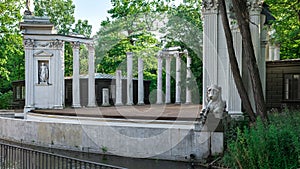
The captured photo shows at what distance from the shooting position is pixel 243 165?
25.6 ft

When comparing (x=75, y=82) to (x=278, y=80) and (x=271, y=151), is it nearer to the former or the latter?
(x=278, y=80)

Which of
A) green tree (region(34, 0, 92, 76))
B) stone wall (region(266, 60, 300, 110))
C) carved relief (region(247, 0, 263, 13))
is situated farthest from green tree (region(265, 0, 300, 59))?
green tree (region(34, 0, 92, 76))

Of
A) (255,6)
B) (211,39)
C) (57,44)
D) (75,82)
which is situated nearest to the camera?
(255,6)

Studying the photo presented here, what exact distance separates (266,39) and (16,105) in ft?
A: 76.3

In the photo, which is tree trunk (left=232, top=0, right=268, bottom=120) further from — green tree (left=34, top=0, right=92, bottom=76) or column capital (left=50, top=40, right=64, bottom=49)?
green tree (left=34, top=0, right=92, bottom=76)

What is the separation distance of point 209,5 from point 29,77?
1427cm

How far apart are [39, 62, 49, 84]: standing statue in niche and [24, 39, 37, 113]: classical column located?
52 centimetres

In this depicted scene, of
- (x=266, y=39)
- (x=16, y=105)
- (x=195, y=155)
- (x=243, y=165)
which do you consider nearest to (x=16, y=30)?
(x=16, y=105)

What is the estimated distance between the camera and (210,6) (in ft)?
47.4

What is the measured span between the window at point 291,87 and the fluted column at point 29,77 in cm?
1567

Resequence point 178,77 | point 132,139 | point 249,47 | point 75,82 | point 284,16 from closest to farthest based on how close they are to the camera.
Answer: point 249,47 < point 132,139 < point 284,16 < point 75,82 < point 178,77

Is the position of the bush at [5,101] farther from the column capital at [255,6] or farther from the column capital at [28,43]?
the column capital at [255,6]

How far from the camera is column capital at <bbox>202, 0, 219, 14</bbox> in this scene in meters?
14.4

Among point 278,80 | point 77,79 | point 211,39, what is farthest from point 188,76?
point 211,39
